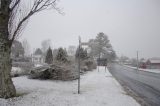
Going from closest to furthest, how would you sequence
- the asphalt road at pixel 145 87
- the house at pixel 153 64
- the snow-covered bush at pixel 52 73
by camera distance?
the asphalt road at pixel 145 87
the snow-covered bush at pixel 52 73
the house at pixel 153 64

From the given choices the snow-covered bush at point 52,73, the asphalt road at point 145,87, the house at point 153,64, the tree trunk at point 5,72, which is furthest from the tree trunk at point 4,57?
the house at point 153,64

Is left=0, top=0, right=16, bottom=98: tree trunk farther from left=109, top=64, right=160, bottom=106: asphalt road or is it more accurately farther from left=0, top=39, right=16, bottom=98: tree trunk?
left=109, top=64, right=160, bottom=106: asphalt road

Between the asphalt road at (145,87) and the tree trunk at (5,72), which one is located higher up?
the tree trunk at (5,72)

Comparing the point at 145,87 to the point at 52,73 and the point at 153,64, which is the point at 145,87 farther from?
the point at 153,64

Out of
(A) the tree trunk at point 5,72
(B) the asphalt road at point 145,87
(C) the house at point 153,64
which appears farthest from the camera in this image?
(C) the house at point 153,64

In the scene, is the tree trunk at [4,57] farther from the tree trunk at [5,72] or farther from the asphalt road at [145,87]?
the asphalt road at [145,87]

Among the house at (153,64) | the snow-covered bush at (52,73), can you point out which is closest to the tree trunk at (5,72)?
the snow-covered bush at (52,73)

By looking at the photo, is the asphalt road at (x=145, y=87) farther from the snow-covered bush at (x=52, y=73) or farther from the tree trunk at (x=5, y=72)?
the tree trunk at (x=5, y=72)

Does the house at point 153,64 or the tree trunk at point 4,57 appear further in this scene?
the house at point 153,64

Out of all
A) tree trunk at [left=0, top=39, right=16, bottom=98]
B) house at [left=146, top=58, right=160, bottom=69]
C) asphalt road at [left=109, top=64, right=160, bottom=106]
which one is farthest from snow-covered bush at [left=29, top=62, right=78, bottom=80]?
house at [left=146, top=58, right=160, bottom=69]

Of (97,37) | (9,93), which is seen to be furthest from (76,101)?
(97,37)

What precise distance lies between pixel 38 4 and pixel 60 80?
25.1 feet

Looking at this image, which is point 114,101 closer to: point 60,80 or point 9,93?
point 9,93

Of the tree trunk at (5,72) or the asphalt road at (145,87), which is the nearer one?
the tree trunk at (5,72)
